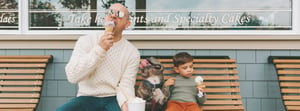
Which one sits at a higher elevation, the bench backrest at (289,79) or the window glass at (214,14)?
the window glass at (214,14)

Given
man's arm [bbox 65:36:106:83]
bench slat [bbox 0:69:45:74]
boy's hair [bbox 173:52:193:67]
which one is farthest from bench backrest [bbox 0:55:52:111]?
boy's hair [bbox 173:52:193:67]

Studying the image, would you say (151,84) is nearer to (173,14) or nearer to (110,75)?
(110,75)

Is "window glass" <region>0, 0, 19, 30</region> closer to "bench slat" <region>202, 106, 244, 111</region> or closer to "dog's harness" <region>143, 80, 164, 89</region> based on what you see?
"dog's harness" <region>143, 80, 164, 89</region>

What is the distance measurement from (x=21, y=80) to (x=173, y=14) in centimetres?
173

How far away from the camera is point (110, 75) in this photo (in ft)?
11.5

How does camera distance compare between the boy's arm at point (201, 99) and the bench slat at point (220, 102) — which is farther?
the bench slat at point (220, 102)

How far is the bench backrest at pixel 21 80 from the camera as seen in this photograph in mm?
4023

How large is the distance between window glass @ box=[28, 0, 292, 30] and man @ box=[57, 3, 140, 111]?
3.03 feet

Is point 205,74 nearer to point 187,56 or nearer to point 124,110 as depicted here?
point 187,56

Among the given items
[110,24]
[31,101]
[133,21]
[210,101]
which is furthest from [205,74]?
[31,101]

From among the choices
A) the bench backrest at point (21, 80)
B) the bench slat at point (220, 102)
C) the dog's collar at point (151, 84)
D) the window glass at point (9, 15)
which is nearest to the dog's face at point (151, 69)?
the dog's collar at point (151, 84)

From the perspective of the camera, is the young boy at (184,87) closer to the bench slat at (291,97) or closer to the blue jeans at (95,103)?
the blue jeans at (95,103)

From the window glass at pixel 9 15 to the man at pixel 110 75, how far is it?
1.32m

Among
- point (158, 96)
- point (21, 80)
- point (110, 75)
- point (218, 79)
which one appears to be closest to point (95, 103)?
point (110, 75)
